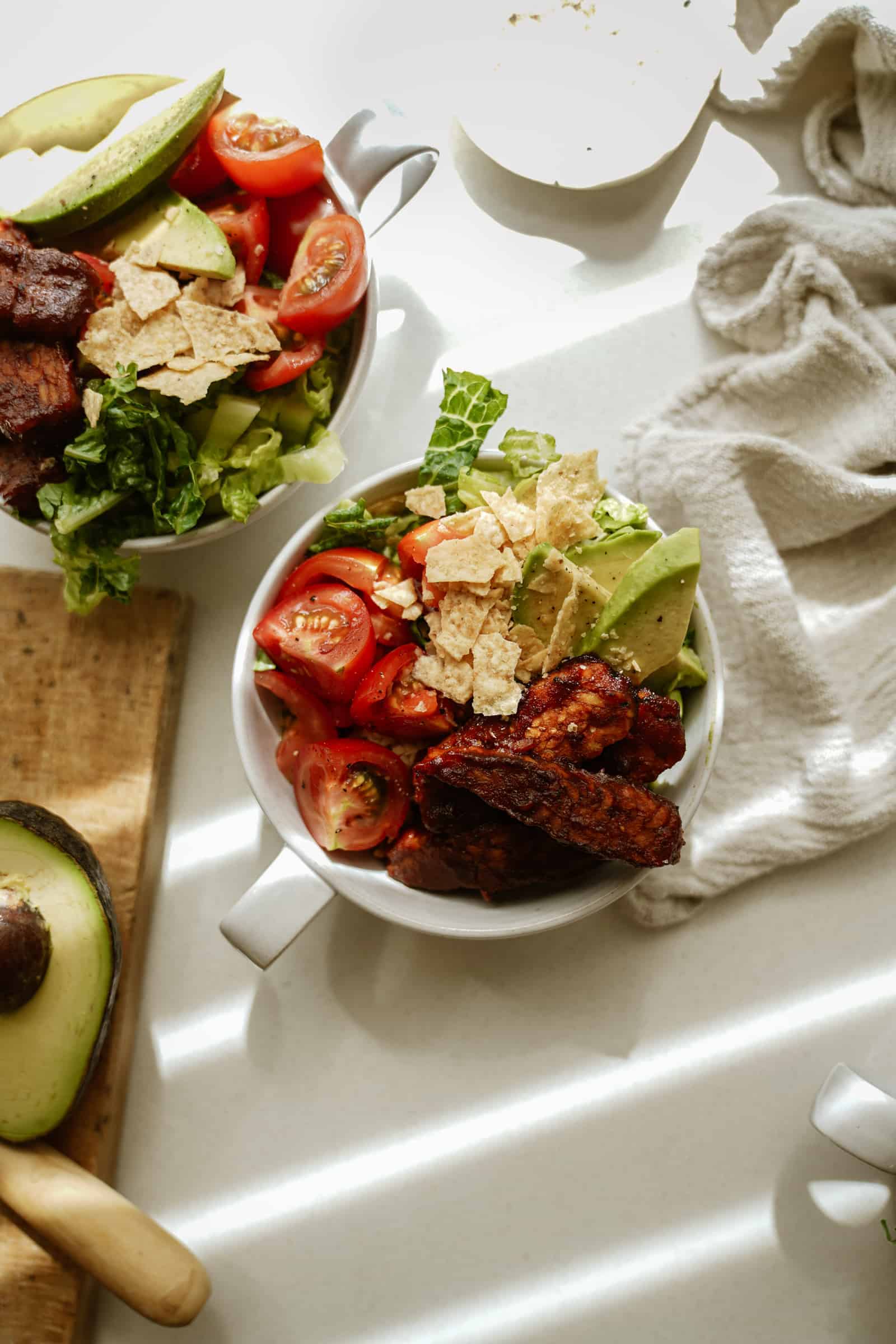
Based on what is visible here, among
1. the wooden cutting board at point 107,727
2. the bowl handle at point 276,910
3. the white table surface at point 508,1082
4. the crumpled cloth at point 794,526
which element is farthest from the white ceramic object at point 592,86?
the bowl handle at point 276,910

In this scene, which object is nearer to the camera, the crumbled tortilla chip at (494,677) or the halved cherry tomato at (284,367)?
the crumbled tortilla chip at (494,677)

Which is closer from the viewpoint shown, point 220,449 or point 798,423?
point 220,449

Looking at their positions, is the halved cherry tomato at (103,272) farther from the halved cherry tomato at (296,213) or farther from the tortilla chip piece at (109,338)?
the halved cherry tomato at (296,213)

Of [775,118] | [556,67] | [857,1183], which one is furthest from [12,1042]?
[775,118]

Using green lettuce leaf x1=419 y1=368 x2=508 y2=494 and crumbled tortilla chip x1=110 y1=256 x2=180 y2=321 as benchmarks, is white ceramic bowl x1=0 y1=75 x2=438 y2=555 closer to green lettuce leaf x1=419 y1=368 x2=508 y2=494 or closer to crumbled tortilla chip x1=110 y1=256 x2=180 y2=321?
green lettuce leaf x1=419 y1=368 x2=508 y2=494

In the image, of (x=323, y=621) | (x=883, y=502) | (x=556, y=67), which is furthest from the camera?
(x=556, y=67)

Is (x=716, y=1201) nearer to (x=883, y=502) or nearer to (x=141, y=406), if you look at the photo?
(x=883, y=502)
